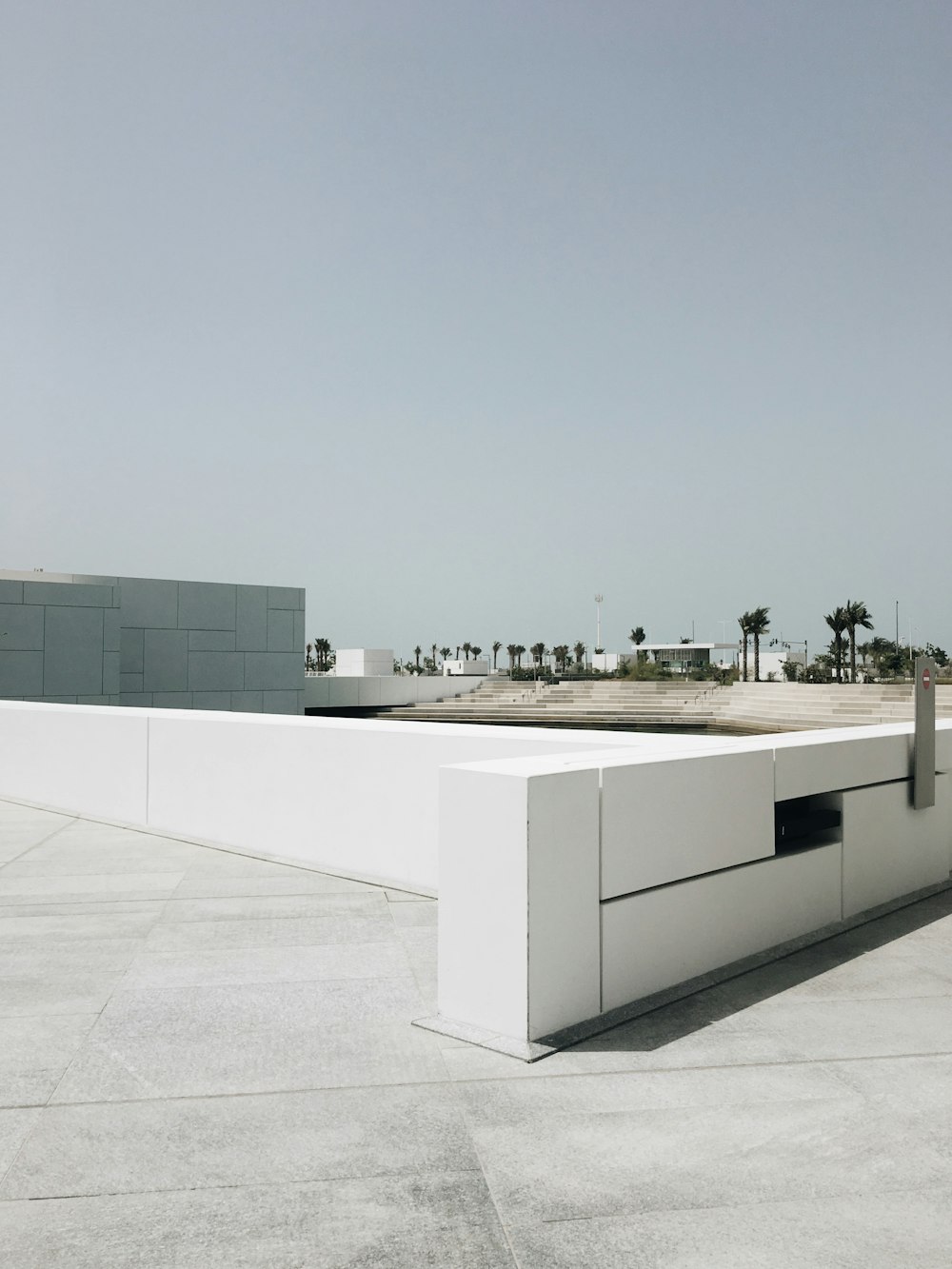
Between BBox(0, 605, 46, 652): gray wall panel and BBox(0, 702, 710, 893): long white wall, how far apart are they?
1470 centimetres

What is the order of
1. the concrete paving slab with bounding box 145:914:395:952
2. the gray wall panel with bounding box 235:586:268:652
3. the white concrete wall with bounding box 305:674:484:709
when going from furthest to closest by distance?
the white concrete wall with bounding box 305:674:484:709, the gray wall panel with bounding box 235:586:268:652, the concrete paving slab with bounding box 145:914:395:952

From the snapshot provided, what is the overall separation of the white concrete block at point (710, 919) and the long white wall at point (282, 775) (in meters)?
0.99

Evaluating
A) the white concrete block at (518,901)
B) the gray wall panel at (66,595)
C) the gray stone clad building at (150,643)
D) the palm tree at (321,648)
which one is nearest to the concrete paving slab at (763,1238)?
the white concrete block at (518,901)

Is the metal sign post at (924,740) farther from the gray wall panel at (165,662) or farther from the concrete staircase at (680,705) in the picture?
the concrete staircase at (680,705)

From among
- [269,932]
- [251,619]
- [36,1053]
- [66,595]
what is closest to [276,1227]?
[36,1053]

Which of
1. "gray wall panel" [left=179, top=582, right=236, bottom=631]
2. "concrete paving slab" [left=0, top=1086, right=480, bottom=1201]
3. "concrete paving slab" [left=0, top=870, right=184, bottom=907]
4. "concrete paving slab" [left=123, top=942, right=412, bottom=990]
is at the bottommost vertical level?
"concrete paving slab" [left=0, top=870, right=184, bottom=907]

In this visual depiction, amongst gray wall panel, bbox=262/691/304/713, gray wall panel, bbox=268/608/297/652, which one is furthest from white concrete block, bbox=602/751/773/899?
gray wall panel, bbox=268/608/297/652

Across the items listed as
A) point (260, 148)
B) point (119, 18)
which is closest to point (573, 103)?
point (260, 148)

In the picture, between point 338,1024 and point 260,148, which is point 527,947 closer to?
point 338,1024

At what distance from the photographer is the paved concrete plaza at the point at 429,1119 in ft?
8.73

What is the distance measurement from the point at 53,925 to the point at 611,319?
135 feet

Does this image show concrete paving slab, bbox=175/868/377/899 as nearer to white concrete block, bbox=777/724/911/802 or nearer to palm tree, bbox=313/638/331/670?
white concrete block, bbox=777/724/911/802

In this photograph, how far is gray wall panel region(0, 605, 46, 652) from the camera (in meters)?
24.0

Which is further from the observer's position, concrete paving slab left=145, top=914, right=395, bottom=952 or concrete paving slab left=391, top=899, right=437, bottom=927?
concrete paving slab left=391, top=899, right=437, bottom=927
